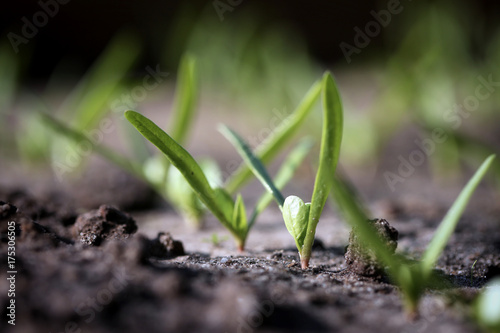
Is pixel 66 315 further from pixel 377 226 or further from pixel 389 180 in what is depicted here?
pixel 389 180

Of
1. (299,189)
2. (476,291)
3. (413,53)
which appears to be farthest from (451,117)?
(476,291)

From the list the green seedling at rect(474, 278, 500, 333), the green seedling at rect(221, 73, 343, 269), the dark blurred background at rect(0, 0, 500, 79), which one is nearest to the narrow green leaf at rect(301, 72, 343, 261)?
the green seedling at rect(221, 73, 343, 269)

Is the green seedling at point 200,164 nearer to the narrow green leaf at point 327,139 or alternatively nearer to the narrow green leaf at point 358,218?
the narrow green leaf at point 327,139

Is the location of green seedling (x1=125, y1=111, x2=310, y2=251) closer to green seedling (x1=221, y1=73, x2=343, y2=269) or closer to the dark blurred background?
green seedling (x1=221, y1=73, x2=343, y2=269)

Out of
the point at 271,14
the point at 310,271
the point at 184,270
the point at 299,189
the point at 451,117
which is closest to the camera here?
the point at 184,270

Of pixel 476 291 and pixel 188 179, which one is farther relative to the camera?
pixel 188 179

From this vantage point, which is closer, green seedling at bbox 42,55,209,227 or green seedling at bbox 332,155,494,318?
green seedling at bbox 332,155,494,318
